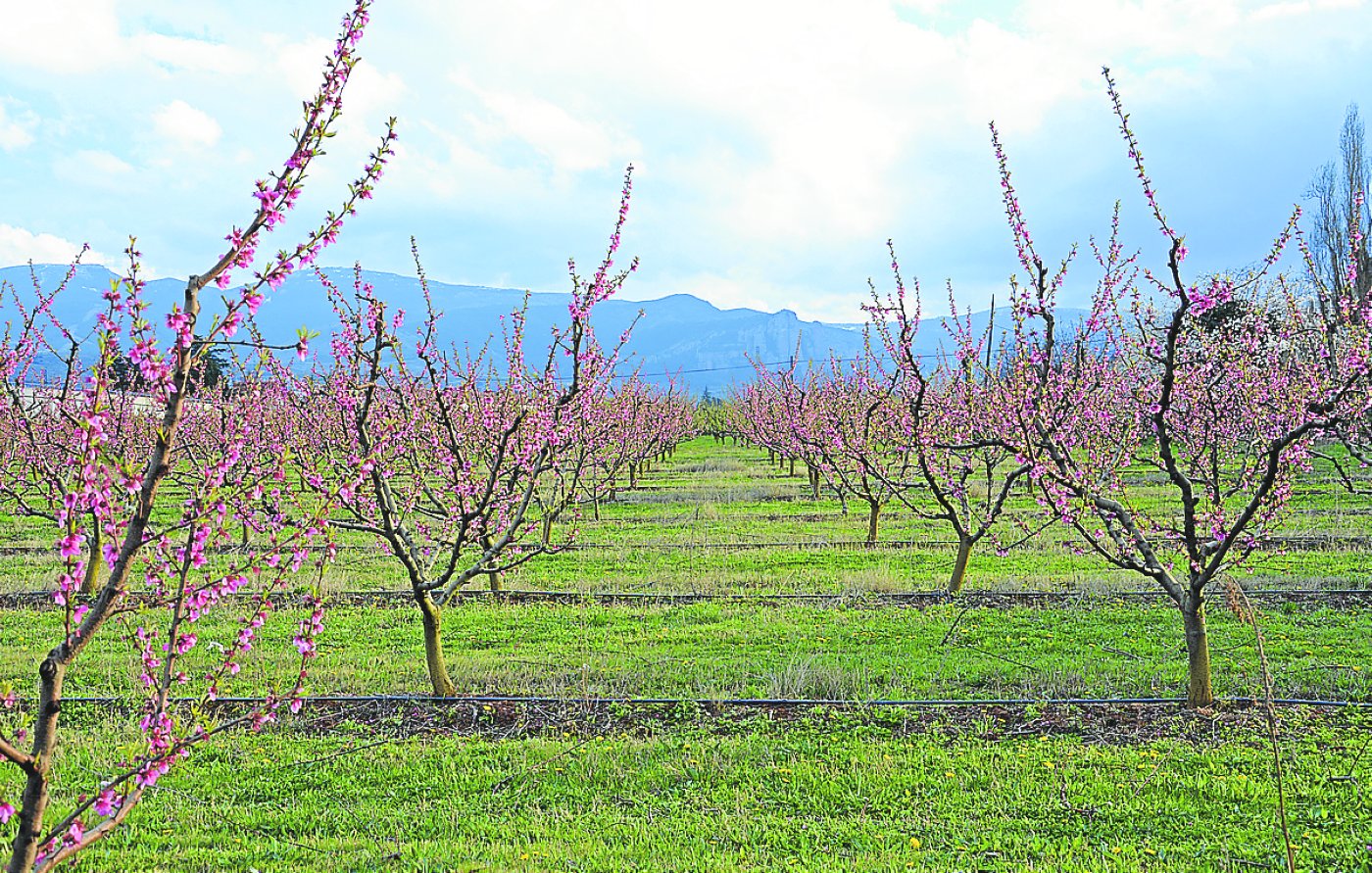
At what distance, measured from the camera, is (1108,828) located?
4.33 meters

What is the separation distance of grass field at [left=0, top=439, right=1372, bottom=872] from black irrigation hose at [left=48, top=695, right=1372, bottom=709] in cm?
5

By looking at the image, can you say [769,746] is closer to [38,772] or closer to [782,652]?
[782,652]

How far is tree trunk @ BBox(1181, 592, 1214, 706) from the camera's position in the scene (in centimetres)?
583

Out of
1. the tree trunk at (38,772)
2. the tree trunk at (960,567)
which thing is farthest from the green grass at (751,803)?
the tree trunk at (960,567)

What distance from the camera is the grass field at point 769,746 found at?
4223 mm

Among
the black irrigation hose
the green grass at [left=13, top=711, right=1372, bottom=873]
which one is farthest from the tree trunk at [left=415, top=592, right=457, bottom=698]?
the green grass at [left=13, top=711, right=1372, bottom=873]

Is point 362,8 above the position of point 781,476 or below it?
above

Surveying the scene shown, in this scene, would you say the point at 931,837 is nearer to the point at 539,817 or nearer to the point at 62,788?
the point at 539,817

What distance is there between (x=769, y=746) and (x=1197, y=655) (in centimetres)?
278

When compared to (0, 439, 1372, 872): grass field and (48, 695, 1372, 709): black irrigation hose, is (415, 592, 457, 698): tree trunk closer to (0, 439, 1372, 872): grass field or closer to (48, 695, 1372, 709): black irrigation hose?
(48, 695, 1372, 709): black irrigation hose

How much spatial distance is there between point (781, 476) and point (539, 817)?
22562 mm

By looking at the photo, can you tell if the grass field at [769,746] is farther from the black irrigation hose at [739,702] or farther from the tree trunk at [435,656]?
the tree trunk at [435,656]

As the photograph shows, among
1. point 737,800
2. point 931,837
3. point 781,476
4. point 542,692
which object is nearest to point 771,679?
point 542,692

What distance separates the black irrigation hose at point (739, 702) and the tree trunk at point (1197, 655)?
0.12 m
